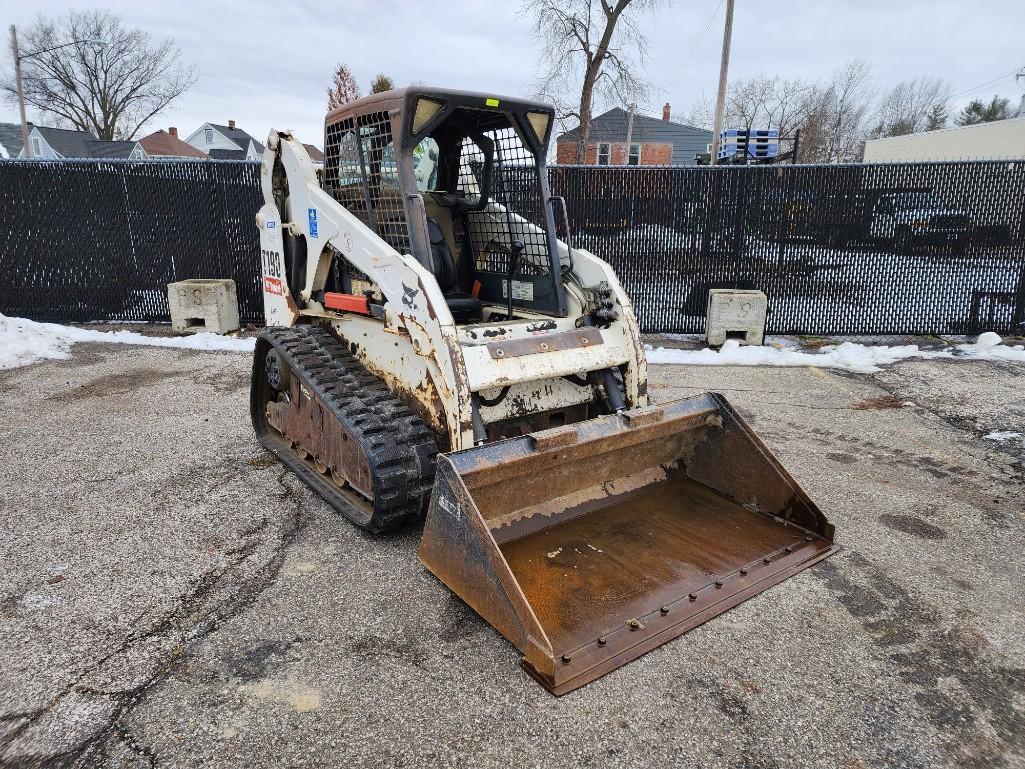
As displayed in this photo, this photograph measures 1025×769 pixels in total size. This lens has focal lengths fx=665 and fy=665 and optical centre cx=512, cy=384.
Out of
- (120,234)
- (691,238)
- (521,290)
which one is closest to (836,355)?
(691,238)

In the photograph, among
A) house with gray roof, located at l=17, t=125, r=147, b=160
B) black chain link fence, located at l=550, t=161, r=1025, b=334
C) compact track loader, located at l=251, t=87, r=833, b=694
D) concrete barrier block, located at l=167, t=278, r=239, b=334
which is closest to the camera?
compact track loader, located at l=251, t=87, r=833, b=694

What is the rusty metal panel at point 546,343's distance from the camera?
352 cm

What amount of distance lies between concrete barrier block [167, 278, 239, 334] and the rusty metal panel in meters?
6.85

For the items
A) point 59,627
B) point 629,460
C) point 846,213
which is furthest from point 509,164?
point 846,213

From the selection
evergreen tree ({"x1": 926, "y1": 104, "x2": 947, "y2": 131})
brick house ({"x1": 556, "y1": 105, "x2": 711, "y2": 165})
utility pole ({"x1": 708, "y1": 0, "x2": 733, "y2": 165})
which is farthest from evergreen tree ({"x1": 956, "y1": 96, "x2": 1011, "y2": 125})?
utility pole ({"x1": 708, "y1": 0, "x2": 733, "y2": 165})

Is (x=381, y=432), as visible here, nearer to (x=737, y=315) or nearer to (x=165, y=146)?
(x=737, y=315)

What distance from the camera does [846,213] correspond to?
29.3ft

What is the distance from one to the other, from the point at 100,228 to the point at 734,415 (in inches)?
379

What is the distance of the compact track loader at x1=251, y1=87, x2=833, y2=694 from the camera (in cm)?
288

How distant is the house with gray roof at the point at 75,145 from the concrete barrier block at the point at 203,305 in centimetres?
3374

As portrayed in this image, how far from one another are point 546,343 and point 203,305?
7119 millimetres

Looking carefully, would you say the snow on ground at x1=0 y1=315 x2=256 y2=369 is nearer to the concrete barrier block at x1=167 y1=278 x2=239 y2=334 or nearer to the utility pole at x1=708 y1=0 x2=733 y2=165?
the concrete barrier block at x1=167 y1=278 x2=239 y2=334

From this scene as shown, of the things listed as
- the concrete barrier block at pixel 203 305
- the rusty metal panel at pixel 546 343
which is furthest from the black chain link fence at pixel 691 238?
the rusty metal panel at pixel 546 343

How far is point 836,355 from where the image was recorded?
8.10m
